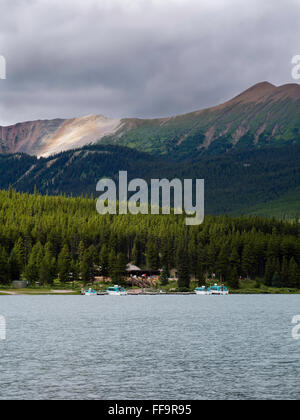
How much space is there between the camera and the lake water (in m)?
62.3

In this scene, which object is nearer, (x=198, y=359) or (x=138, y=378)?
(x=138, y=378)

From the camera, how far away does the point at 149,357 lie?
83188mm

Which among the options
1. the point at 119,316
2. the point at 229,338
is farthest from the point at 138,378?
the point at 119,316

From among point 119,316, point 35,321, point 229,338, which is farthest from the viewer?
point 119,316

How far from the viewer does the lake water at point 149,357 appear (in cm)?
6231
